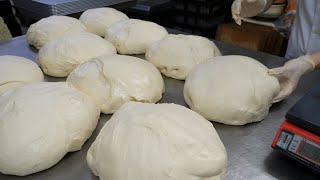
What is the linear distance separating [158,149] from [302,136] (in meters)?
0.50

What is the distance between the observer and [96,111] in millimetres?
1317

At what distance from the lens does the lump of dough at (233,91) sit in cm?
131

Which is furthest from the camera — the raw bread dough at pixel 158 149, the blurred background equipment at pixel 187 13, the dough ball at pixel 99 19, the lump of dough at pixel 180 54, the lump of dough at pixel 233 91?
the blurred background equipment at pixel 187 13

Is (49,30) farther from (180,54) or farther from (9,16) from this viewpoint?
(9,16)

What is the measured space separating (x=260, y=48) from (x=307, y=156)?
1.76 metres

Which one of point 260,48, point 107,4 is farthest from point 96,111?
point 260,48

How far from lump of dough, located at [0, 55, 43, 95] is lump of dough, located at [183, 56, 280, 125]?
2.67 feet

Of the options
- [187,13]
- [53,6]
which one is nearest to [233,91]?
[53,6]

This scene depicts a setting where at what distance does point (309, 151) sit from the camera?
3.29ft

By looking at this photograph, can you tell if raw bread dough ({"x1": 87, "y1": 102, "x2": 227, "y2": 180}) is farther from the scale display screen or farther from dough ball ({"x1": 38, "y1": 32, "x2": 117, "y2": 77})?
dough ball ({"x1": 38, "y1": 32, "x2": 117, "y2": 77})

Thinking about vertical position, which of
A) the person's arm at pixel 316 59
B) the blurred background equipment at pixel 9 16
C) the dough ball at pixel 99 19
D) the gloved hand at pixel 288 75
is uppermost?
the person's arm at pixel 316 59

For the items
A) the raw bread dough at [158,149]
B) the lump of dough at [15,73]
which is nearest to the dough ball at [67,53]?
the lump of dough at [15,73]

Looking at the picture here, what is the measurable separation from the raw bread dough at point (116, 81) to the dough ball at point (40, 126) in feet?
0.38

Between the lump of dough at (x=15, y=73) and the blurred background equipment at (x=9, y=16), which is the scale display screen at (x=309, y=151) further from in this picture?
the blurred background equipment at (x=9, y=16)
